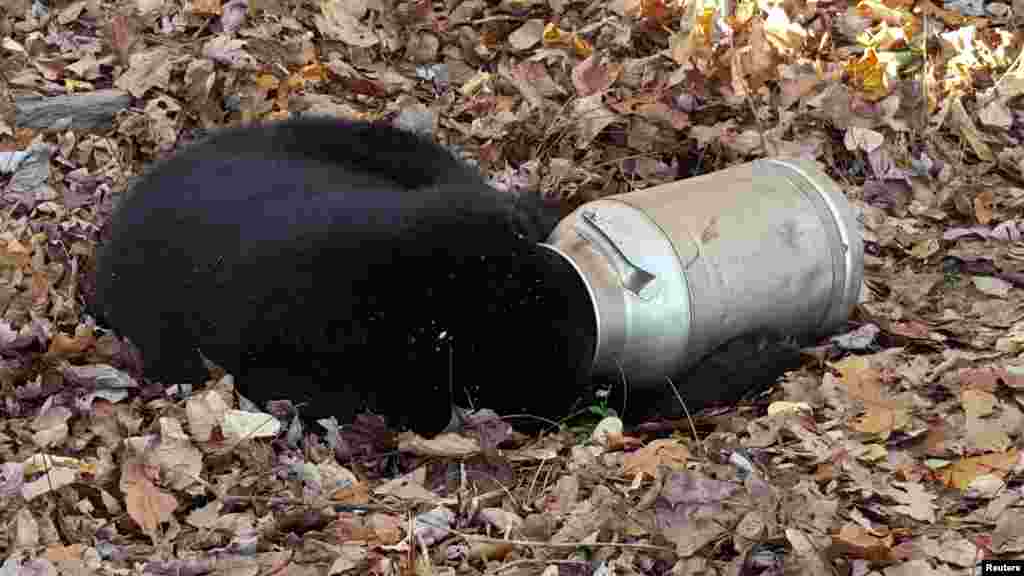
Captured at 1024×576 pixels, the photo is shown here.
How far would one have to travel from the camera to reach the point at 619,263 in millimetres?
4098

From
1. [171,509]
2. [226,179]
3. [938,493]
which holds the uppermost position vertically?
[226,179]

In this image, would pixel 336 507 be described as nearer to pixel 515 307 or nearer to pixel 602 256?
pixel 515 307

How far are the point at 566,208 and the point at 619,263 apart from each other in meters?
0.95

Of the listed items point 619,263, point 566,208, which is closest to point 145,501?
point 619,263

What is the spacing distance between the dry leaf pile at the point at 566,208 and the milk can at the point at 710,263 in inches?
7.4

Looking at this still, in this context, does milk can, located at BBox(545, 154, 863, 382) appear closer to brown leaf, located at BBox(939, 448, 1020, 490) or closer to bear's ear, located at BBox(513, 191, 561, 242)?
bear's ear, located at BBox(513, 191, 561, 242)

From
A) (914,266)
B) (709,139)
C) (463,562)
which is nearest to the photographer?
(463,562)

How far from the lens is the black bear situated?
3.67 m

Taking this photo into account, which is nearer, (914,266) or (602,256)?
(602,256)

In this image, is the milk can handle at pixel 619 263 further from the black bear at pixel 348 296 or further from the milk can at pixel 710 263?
the black bear at pixel 348 296

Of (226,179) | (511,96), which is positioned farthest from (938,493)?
(511,96)

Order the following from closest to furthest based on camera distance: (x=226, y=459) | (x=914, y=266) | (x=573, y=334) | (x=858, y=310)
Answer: (x=226, y=459) < (x=573, y=334) < (x=858, y=310) < (x=914, y=266)

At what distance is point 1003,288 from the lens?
183 inches

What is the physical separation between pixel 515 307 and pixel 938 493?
1.15m
